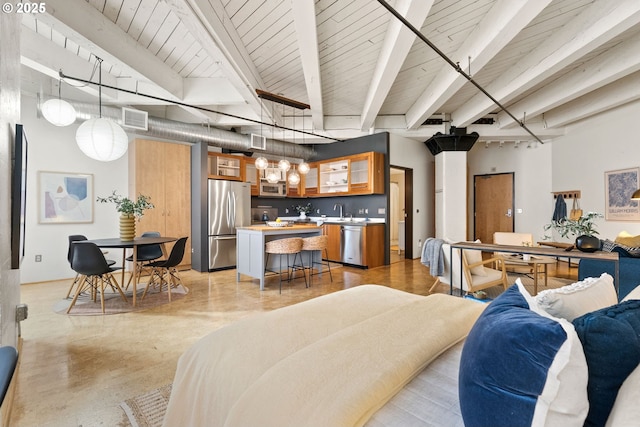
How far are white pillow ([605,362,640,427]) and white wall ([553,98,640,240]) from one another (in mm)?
6390

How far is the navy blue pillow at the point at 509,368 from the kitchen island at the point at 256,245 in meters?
3.77

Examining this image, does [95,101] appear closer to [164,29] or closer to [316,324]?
[164,29]

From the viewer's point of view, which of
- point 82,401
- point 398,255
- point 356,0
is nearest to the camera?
point 82,401

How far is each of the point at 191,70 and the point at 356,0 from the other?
8.48 ft

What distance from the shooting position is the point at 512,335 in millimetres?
710

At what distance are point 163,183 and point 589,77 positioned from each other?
286 inches

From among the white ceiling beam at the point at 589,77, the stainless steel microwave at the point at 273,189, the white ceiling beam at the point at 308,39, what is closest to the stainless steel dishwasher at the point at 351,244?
the stainless steel microwave at the point at 273,189

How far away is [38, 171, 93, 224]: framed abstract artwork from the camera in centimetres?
477

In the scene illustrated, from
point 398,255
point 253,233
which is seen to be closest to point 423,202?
point 398,255

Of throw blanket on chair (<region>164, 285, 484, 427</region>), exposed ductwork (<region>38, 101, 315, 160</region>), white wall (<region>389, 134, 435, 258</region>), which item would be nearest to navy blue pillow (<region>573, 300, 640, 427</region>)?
throw blanket on chair (<region>164, 285, 484, 427</region>)

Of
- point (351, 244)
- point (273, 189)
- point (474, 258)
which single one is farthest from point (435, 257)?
point (273, 189)

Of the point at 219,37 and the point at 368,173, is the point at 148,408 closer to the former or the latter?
the point at 219,37

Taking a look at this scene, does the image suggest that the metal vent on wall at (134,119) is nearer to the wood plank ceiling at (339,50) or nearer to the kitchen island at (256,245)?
the wood plank ceiling at (339,50)

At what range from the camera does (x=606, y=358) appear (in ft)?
2.23
